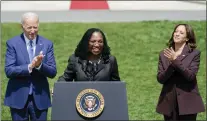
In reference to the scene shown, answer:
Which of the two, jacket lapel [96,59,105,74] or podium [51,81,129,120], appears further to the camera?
jacket lapel [96,59,105,74]

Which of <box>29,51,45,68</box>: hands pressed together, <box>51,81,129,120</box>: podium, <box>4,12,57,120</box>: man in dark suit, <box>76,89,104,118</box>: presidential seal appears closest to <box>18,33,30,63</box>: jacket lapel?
<box>4,12,57,120</box>: man in dark suit

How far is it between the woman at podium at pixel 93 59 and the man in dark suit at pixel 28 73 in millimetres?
350

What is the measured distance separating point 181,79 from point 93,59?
1.00 m

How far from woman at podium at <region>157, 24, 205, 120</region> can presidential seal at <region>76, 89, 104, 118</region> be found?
111 centimetres

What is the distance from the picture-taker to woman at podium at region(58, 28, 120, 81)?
4.88m

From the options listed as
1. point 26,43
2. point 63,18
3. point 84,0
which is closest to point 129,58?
point 63,18

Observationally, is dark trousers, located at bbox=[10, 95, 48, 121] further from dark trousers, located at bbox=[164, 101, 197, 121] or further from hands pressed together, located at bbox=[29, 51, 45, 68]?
dark trousers, located at bbox=[164, 101, 197, 121]

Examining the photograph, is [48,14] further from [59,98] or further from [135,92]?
[59,98]

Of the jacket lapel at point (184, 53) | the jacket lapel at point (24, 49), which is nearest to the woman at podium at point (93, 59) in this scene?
the jacket lapel at point (24, 49)

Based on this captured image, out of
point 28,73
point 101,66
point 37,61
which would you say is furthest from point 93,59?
point 28,73

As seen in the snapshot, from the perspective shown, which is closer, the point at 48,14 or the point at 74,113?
the point at 74,113

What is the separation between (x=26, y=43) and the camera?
17.2 ft

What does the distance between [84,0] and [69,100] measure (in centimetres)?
1537

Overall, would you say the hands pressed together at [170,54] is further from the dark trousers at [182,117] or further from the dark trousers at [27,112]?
the dark trousers at [27,112]
